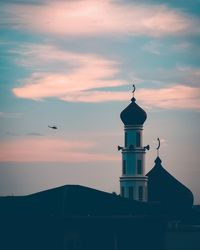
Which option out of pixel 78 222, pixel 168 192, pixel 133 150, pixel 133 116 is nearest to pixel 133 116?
pixel 133 116

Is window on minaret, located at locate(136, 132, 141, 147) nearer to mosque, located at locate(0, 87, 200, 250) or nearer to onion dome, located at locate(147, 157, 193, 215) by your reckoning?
onion dome, located at locate(147, 157, 193, 215)

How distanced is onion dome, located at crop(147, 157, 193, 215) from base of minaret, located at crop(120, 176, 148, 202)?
0.73 m

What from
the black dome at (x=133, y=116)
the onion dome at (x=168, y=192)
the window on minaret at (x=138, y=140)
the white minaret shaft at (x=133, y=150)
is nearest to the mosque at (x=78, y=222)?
the onion dome at (x=168, y=192)

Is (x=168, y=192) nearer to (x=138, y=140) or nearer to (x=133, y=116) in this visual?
(x=138, y=140)

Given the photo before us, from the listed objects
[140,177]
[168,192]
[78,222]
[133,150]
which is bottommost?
[78,222]

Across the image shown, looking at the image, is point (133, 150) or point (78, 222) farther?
point (133, 150)

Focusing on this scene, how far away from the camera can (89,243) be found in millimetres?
55438

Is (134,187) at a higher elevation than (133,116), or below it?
below

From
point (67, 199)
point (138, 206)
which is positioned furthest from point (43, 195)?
point (138, 206)

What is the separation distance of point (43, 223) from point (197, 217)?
24.3 meters

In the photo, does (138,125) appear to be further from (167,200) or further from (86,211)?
(86,211)

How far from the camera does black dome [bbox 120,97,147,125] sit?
7775cm

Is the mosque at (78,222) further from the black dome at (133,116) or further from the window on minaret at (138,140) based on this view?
the black dome at (133,116)

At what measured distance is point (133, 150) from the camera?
7806cm
